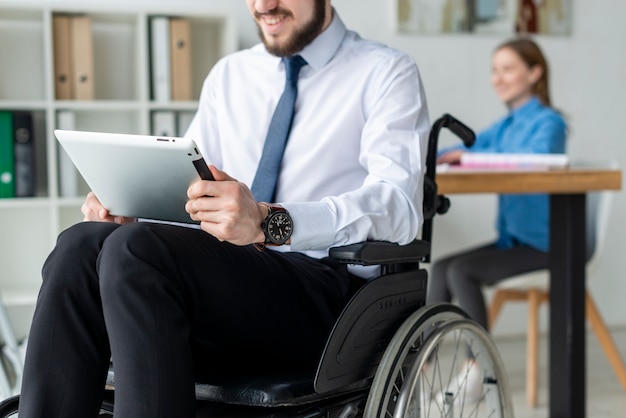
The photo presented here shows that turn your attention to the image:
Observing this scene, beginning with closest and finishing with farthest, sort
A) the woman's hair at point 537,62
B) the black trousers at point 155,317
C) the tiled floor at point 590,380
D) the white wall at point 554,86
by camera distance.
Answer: the black trousers at point 155,317 < the tiled floor at point 590,380 < the woman's hair at point 537,62 < the white wall at point 554,86

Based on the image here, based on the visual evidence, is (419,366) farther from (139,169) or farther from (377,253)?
(139,169)

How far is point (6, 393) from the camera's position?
2275 mm

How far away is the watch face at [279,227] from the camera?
1257mm

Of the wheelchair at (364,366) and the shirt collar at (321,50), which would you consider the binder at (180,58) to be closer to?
the shirt collar at (321,50)

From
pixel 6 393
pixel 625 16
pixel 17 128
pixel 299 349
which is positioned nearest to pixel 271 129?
pixel 299 349

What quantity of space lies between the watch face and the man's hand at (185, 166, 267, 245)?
0.04 metres

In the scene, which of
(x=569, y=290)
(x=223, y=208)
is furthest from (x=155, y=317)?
(x=569, y=290)

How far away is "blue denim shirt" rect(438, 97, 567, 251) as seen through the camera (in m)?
2.65

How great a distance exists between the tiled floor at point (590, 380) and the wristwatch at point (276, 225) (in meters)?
1.49

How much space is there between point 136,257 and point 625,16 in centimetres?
318

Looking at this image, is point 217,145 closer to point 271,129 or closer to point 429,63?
point 271,129

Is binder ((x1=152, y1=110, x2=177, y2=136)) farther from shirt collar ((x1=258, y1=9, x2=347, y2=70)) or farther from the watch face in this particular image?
the watch face

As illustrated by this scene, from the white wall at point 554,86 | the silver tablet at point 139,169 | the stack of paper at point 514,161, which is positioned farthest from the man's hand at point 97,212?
the white wall at point 554,86

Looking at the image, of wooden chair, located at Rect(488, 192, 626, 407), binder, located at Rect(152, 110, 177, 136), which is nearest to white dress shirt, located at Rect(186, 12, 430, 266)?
binder, located at Rect(152, 110, 177, 136)
